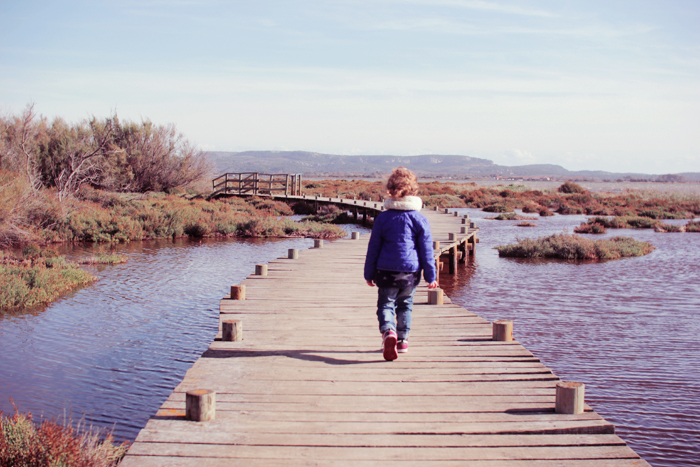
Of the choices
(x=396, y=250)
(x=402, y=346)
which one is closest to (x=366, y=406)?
(x=402, y=346)

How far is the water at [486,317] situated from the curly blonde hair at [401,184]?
11.4ft

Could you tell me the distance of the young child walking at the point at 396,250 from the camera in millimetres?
4988

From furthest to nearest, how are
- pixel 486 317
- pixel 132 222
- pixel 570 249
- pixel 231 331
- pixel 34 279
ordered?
pixel 132 222, pixel 570 249, pixel 34 279, pixel 486 317, pixel 231 331

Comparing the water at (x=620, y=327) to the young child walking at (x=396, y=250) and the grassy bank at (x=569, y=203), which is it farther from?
the grassy bank at (x=569, y=203)

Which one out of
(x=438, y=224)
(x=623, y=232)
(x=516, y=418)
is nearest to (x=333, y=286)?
(x=516, y=418)

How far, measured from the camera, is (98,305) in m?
10.9

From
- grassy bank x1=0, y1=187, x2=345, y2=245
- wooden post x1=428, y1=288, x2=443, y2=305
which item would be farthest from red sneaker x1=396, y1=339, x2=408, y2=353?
grassy bank x1=0, y1=187, x2=345, y2=245

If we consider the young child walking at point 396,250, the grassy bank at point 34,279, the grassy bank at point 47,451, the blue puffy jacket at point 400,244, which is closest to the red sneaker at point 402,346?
the young child walking at point 396,250

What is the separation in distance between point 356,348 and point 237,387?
142 centimetres

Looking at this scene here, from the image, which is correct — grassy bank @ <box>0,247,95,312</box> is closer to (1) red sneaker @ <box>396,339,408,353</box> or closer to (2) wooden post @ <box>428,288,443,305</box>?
(2) wooden post @ <box>428,288,443,305</box>

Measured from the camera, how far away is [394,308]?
5.26 meters

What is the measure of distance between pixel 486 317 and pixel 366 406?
702 centimetres

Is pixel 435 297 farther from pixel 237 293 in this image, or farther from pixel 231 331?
pixel 231 331

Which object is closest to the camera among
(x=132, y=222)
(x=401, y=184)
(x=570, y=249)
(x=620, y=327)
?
(x=401, y=184)
